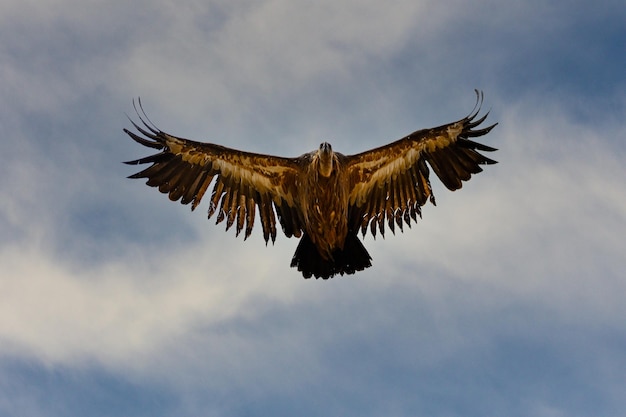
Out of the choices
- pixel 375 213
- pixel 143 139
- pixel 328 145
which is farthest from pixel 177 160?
pixel 375 213

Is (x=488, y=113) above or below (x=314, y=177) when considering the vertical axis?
above

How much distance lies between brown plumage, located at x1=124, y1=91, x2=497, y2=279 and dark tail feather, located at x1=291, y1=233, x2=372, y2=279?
16mm

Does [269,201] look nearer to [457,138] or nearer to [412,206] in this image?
[412,206]

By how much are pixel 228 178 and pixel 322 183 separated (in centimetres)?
163

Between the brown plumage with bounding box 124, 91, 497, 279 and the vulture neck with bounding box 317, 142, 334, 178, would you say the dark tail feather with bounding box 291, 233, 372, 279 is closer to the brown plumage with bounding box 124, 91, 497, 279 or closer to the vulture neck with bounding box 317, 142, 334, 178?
the brown plumage with bounding box 124, 91, 497, 279

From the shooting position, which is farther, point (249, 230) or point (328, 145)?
point (249, 230)

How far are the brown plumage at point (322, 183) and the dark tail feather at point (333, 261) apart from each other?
2 centimetres

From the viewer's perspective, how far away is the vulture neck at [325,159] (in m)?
11.1

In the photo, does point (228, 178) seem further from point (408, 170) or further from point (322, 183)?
point (408, 170)

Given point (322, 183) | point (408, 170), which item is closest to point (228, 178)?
point (322, 183)

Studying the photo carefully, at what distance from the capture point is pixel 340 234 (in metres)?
11.6

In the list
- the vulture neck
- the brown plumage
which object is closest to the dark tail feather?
the brown plumage

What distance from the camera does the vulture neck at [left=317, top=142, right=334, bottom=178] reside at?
11086 mm

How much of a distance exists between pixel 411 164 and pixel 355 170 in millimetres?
897
